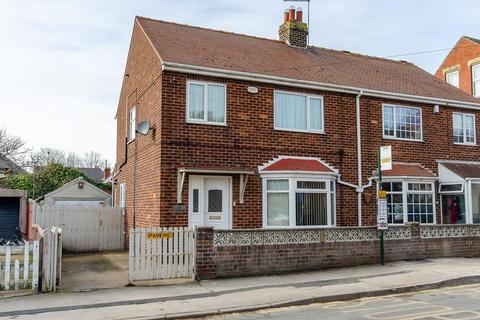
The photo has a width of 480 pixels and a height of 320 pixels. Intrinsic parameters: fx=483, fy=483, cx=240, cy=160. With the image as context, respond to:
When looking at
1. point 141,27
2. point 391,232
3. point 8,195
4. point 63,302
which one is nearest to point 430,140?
point 391,232

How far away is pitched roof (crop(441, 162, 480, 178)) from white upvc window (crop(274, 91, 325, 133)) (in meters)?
5.41

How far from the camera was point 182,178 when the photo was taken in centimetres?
1373

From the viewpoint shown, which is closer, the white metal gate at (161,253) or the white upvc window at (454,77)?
the white metal gate at (161,253)

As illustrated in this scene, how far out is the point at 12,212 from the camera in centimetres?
2055

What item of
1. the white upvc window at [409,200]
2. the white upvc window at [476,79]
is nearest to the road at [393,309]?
the white upvc window at [409,200]

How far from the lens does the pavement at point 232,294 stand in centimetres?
854

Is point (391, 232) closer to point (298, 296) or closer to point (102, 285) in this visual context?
point (298, 296)


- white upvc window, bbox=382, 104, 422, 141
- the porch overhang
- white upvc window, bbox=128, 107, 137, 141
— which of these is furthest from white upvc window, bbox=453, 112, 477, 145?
white upvc window, bbox=128, 107, 137, 141

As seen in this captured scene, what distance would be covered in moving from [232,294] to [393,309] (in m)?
3.15

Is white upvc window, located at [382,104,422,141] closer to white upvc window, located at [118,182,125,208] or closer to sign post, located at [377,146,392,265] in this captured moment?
sign post, located at [377,146,392,265]

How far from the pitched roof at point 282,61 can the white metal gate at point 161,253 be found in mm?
5446

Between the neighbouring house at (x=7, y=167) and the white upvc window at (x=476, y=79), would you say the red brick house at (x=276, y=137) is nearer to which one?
the white upvc window at (x=476, y=79)

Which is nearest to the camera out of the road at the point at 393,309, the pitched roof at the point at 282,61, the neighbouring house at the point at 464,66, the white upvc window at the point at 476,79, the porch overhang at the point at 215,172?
the road at the point at 393,309

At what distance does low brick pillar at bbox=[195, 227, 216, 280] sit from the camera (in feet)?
37.0
